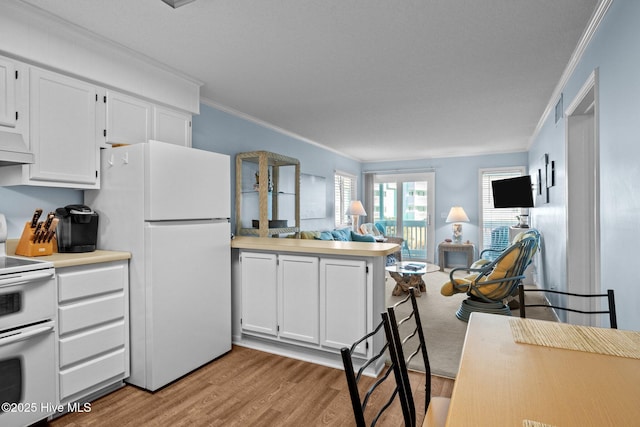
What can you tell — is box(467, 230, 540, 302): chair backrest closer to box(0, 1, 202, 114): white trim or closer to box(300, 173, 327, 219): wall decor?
box(300, 173, 327, 219): wall decor

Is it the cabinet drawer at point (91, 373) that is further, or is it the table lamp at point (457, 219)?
the table lamp at point (457, 219)

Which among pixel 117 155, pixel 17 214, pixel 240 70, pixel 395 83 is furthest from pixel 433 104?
pixel 17 214

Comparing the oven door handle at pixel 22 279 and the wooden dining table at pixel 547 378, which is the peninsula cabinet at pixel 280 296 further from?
the wooden dining table at pixel 547 378

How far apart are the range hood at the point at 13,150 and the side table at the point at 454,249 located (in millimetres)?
6449

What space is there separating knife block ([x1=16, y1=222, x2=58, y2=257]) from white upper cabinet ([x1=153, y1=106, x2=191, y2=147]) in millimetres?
1168

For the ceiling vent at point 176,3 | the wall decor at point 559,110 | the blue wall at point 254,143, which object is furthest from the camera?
the blue wall at point 254,143

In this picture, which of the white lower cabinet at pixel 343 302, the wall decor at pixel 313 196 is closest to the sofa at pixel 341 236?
the wall decor at pixel 313 196

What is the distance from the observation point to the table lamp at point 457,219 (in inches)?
273

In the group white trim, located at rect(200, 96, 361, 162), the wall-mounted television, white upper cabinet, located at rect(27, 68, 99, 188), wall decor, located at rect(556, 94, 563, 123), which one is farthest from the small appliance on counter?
the wall-mounted television

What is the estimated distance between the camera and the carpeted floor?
279cm

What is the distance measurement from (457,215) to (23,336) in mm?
6689

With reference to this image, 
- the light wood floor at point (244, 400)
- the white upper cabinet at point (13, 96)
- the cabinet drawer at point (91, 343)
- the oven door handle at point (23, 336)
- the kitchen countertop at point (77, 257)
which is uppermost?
the white upper cabinet at point (13, 96)

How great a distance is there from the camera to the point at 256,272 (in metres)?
3.09

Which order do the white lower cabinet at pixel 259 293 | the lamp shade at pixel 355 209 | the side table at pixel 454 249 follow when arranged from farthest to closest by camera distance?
1. the lamp shade at pixel 355 209
2. the side table at pixel 454 249
3. the white lower cabinet at pixel 259 293
